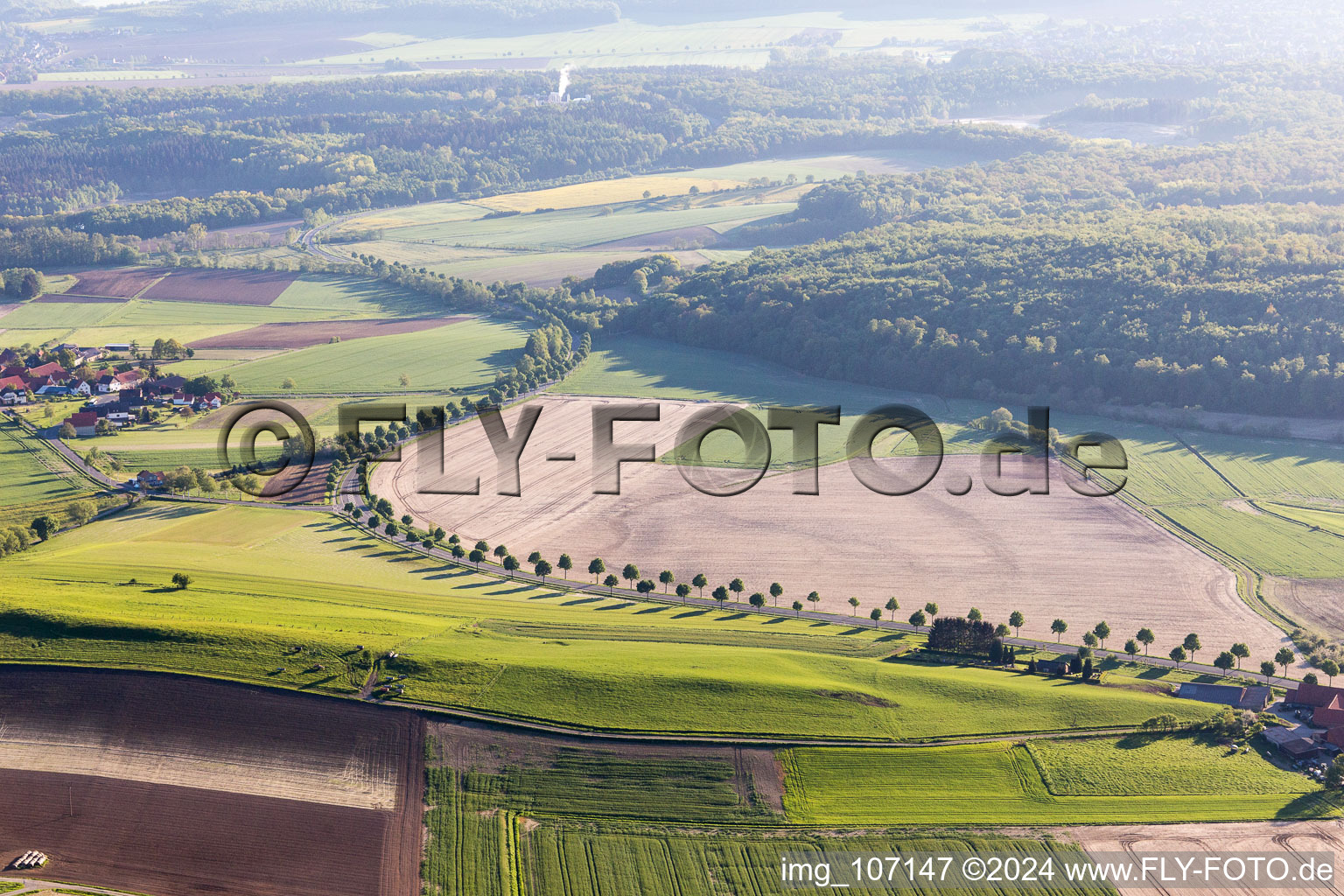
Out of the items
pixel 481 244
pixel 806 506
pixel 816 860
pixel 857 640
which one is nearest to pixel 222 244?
pixel 481 244

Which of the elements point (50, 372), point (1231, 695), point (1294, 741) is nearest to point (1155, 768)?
point (1294, 741)

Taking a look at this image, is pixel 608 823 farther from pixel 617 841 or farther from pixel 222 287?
pixel 222 287

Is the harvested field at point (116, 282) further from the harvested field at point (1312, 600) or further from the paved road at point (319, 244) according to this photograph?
the harvested field at point (1312, 600)

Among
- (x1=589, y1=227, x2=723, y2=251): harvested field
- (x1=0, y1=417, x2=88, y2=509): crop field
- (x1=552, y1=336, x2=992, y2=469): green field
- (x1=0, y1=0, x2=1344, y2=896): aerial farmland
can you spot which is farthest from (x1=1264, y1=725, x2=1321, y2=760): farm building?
(x1=589, y1=227, x2=723, y2=251): harvested field

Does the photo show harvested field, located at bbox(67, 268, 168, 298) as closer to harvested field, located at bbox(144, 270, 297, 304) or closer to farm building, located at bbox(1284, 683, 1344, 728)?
harvested field, located at bbox(144, 270, 297, 304)

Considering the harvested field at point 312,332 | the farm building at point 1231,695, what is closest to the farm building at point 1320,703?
the farm building at point 1231,695

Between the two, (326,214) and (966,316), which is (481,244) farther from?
(966,316)
